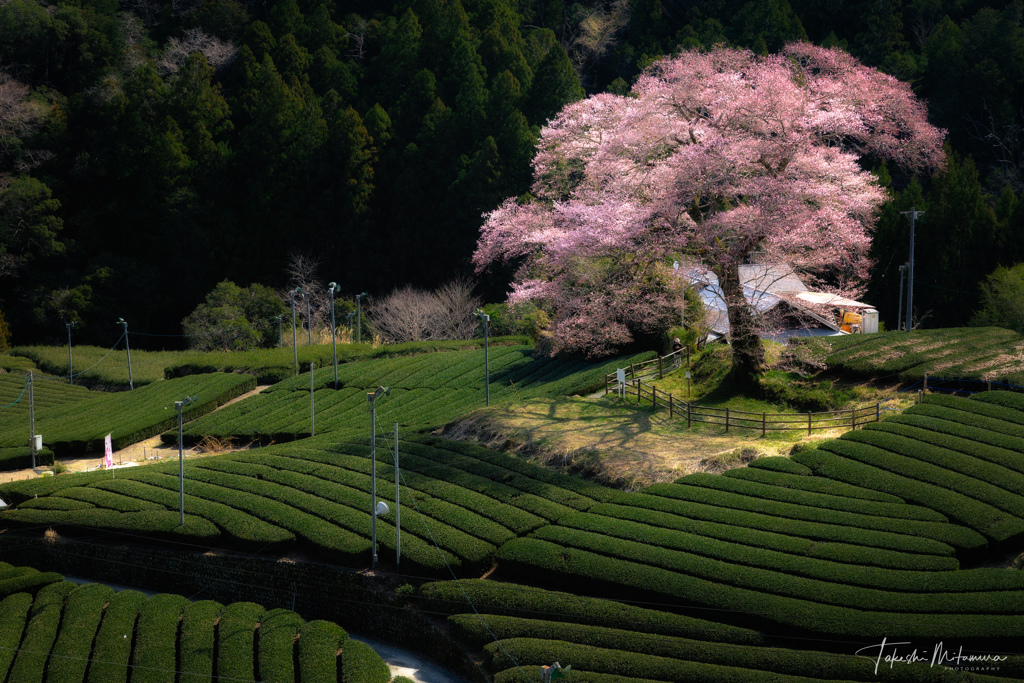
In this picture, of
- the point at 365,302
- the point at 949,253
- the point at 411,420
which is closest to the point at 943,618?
the point at 411,420

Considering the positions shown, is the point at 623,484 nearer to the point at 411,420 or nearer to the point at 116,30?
the point at 411,420

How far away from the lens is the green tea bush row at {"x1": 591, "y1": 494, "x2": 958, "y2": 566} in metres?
19.3

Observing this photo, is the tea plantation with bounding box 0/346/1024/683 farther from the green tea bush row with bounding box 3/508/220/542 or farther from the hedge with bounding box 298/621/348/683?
the hedge with bounding box 298/621/348/683

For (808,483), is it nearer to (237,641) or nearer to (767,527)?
(767,527)

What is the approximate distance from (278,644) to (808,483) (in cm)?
1336

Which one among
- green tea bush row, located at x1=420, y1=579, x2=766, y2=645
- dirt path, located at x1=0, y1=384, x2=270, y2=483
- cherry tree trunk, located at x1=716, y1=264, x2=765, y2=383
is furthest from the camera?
dirt path, located at x1=0, y1=384, x2=270, y2=483

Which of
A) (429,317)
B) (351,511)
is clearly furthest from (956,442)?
(429,317)

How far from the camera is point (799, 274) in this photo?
2806 cm

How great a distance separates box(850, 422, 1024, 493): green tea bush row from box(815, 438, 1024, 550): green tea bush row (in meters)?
0.26

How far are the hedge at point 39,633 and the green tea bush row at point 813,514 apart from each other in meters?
15.1

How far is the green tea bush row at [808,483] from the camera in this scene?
2170 centimetres

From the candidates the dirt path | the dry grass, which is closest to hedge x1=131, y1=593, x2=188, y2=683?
the dry grass

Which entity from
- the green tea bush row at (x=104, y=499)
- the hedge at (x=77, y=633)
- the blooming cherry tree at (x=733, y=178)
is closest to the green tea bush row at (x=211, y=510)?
the green tea bush row at (x=104, y=499)

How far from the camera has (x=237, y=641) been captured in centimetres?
2023
